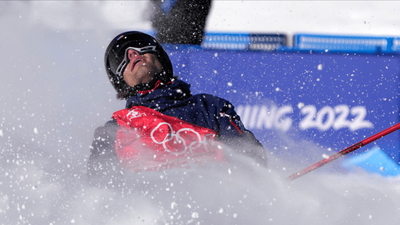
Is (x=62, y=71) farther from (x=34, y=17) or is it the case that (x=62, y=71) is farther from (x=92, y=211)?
(x=92, y=211)

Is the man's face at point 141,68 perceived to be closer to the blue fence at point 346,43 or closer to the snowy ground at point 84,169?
the snowy ground at point 84,169

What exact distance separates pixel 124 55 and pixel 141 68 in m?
0.11

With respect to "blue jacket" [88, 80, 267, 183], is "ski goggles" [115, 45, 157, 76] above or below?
above

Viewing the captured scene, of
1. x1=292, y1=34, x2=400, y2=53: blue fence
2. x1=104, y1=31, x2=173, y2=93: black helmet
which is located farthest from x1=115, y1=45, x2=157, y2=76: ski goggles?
x1=292, y1=34, x2=400, y2=53: blue fence

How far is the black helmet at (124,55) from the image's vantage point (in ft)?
5.83

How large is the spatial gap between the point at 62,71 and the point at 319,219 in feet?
5.13

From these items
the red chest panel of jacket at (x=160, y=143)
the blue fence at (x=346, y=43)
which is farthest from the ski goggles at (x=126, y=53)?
the blue fence at (x=346, y=43)

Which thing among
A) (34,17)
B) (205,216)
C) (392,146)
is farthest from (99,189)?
(392,146)

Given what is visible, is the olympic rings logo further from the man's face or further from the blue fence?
the blue fence

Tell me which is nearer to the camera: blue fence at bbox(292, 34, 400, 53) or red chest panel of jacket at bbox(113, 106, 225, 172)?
A: red chest panel of jacket at bbox(113, 106, 225, 172)

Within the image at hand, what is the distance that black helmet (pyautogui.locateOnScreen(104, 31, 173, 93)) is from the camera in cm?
178

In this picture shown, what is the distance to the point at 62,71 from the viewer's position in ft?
6.78

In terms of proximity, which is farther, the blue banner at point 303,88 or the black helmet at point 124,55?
the blue banner at point 303,88

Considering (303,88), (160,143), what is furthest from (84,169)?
(303,88)
